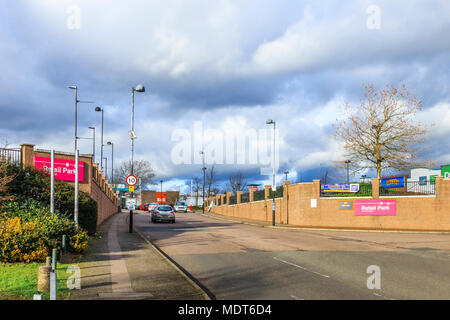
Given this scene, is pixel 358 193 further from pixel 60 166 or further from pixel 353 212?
pixel 60 166

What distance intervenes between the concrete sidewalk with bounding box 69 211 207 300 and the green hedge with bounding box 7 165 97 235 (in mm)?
4240

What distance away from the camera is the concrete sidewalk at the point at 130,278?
831 cm

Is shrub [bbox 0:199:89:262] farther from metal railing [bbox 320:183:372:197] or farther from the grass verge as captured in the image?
metal railing [bbox 320:183:372:197]

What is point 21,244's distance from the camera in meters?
11.9

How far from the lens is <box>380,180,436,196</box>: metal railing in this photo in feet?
100

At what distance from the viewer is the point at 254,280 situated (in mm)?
10156

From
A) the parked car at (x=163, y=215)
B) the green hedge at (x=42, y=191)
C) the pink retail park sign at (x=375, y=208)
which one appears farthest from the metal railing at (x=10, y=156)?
the pink retail park sign at (x=375, y=208)

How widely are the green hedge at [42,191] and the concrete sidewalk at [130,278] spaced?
13.9 feet

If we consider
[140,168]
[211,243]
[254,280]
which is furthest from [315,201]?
[140,168]

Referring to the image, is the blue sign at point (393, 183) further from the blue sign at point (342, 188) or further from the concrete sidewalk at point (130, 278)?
the concrete sidewalk at point (130, 278)

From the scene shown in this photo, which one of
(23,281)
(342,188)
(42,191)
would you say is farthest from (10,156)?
(342,188)

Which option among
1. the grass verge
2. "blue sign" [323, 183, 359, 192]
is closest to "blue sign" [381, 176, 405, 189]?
"blue sign" [323, 183, 359, 192]

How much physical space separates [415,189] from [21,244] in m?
27.7
